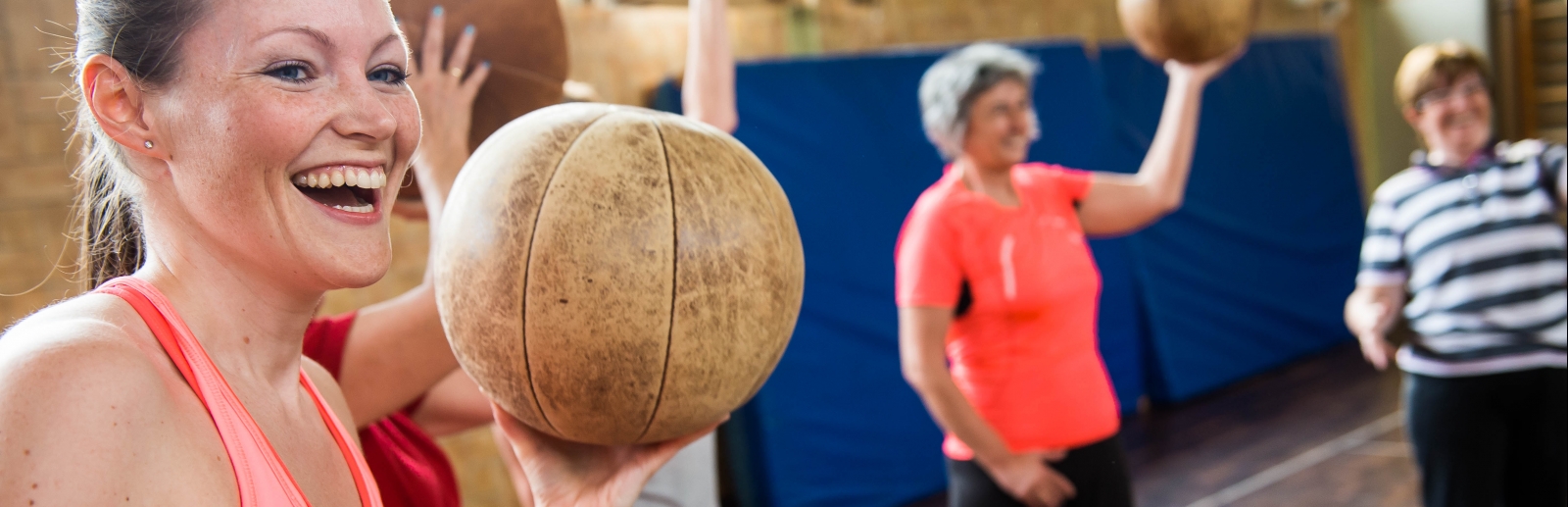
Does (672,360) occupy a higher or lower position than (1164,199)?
higher

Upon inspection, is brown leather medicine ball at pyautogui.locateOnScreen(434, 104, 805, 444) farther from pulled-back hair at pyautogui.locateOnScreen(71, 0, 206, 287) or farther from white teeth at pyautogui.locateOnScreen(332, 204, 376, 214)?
pulled-back hair at pyautogui.locateOnScreen(71, 0, 206, 287)

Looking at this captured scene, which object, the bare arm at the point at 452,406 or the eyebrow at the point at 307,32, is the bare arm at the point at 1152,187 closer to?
the bare arm at the point at 452,406

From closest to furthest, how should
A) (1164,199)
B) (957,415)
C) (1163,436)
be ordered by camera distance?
(957,415) < (1164,199) < (1163,436)

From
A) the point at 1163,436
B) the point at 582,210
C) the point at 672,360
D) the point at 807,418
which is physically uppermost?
the point at 582,210

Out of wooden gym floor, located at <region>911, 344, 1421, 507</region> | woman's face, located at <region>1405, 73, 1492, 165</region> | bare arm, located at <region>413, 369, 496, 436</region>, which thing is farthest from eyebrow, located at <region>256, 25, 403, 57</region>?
wooden gym floor, located at <region>911, 344, 1421, 507</region>

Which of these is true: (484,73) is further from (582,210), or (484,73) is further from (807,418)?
(807,418)

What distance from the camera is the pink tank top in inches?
32.1

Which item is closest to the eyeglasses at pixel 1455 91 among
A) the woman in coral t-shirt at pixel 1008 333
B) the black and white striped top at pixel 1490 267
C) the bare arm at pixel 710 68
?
the black and white striped top at pixel 1490 267

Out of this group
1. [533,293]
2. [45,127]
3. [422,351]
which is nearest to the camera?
[533,293]

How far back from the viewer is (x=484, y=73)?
143 centimetres

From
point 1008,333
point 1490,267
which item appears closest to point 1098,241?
point 1490,267

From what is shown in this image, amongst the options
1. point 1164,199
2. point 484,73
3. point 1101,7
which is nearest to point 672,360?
point 484,73

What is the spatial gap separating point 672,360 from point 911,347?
1256mm

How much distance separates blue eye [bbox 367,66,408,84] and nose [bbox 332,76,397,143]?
20 millimetres
